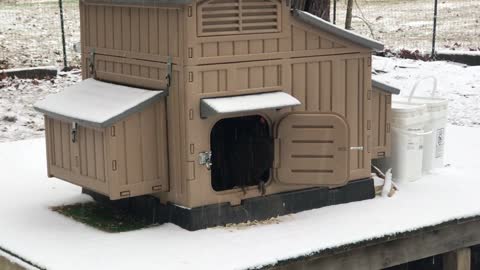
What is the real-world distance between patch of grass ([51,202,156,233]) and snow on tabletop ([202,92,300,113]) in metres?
1.16

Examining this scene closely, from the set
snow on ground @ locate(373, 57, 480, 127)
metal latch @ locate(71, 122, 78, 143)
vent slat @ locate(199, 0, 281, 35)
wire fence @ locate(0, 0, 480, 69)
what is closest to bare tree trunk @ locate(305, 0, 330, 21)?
snow on ground @ locate(373, 57, 480, 127)

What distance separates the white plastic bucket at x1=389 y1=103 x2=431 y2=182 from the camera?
27.3ft

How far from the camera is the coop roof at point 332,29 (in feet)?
23.7

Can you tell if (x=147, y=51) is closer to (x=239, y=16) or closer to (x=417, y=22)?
(x=239, y=16)

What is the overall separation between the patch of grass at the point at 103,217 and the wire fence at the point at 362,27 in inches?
305

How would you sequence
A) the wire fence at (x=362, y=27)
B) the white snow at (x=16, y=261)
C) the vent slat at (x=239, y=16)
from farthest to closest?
1. the wire fence at (x=362, y=27)
2. the vent slat at (x=239, y=16)
3. the white snow at (x=16, y=261)

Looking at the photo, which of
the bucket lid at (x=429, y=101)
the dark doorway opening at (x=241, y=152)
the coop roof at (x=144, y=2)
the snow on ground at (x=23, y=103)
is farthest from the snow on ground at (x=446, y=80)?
the coop roof at (x=144, y=2)

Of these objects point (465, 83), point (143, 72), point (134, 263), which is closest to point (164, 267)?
point (134, 263)

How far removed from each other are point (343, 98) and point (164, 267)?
94.1 inches

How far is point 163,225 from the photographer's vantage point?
709 cm

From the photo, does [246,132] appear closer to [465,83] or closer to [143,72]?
[143,72]

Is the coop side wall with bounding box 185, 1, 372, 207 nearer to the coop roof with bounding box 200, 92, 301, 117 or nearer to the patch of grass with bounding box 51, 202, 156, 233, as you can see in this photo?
the coop roof with bounding box 200, 92, 301, 117

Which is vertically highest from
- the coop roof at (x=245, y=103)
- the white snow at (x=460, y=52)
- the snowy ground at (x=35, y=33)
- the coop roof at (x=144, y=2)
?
the coop roof at (x=144, y=2)

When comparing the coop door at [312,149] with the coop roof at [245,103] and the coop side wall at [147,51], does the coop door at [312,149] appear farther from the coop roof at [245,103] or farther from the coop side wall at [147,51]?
the coop side wall at [147,51]
